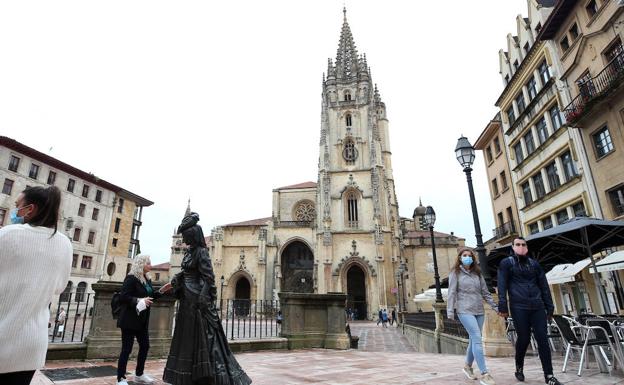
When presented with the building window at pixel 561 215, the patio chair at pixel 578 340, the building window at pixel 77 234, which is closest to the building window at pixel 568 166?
the building window at pixel 561 215

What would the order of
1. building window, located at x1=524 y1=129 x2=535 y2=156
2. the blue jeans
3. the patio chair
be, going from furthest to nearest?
building window, located at x1=524 y1=129 x2=535 y2=156 < the patio chair < the blue jeans

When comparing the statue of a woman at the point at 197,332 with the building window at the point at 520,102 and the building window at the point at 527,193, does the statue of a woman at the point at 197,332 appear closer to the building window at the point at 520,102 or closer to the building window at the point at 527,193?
the building window at the point at 527,193

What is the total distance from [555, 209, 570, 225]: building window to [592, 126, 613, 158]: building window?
11.8 feet

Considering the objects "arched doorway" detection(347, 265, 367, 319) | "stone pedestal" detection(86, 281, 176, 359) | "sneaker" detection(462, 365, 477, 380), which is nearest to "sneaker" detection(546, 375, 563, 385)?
"sneaker" detection(462, 365, 477, 380)

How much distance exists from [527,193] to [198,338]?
22.9 metres

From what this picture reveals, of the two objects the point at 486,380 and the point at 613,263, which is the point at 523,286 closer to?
the point at 486,380

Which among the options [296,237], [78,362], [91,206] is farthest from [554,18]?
[91,206]

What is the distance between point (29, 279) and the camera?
6.60 ft

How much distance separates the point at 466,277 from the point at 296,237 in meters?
35.2

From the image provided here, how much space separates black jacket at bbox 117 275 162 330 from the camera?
4.61 m

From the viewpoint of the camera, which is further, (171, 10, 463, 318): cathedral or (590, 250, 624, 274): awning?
(171, 10, 463, 318): cathedral

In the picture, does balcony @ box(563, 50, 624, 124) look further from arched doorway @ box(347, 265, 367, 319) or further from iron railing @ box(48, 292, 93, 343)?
arched doorway @ box(347, 265, 367, 319)

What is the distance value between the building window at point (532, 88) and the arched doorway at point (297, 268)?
1062 inches

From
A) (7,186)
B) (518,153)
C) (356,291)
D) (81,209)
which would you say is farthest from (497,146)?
(7,186)
